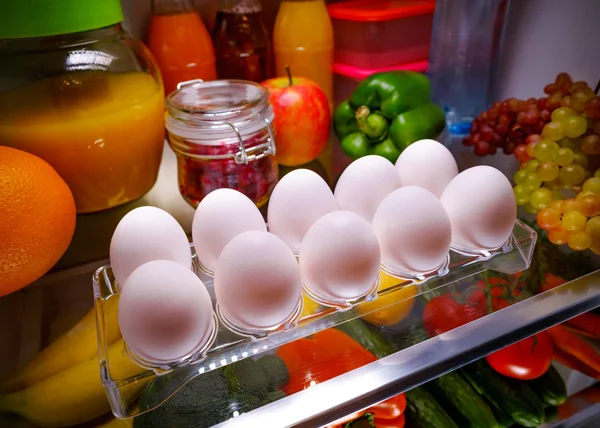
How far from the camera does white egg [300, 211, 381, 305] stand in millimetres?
513

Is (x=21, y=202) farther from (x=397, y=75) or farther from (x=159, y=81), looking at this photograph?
(x=397, y=75)

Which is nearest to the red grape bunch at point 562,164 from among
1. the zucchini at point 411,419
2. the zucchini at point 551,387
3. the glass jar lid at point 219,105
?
the zucchini at point 551,387

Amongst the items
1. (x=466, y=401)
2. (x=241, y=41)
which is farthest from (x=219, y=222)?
(x=241, y=41)

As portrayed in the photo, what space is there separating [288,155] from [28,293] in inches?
17.9

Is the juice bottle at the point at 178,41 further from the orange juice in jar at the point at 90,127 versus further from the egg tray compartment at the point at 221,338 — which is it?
the egg tray compartment at the point at 221,338

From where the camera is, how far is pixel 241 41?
0.95m

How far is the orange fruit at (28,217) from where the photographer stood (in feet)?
1.94

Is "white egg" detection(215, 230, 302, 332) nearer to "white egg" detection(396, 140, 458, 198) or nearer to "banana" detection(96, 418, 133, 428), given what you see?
"banana" detection(96, 418, 133, 428)

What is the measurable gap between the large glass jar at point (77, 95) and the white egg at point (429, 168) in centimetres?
37

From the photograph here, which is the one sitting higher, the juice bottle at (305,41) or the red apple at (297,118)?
the juice bottle at (305,41)

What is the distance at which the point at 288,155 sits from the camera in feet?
2.99

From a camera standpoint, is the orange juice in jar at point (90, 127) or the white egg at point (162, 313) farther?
the orange juice in jar at point (90, 127)

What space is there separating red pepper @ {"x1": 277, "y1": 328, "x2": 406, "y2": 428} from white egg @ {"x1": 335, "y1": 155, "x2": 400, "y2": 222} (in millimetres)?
158

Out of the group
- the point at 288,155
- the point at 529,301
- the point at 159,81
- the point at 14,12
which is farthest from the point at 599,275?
the point at 14,12
